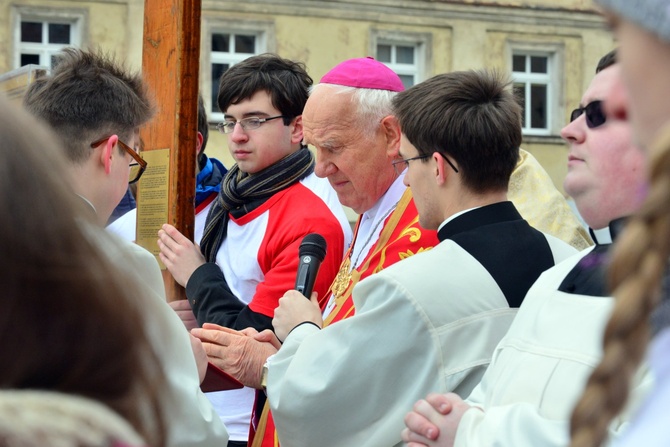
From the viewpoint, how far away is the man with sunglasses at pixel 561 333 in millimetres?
2396

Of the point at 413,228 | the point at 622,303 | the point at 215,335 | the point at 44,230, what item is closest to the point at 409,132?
the point at 413,228

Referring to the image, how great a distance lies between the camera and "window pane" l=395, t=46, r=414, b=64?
22.5 meters

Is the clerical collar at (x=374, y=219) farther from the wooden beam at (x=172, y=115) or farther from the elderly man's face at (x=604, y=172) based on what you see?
the elderly man's face at (x=604, y=172)

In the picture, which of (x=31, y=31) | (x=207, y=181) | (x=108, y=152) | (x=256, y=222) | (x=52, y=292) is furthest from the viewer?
(x=31, y=31)

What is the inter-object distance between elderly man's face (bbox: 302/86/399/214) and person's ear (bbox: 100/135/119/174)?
120 cm

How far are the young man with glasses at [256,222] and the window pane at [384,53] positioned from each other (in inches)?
694

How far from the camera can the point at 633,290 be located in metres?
0.91

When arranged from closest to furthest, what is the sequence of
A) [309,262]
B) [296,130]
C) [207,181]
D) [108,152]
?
1. [108,152]
2. [309,262]
3. [296,130]
4. [207,181]

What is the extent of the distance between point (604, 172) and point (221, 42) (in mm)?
19195

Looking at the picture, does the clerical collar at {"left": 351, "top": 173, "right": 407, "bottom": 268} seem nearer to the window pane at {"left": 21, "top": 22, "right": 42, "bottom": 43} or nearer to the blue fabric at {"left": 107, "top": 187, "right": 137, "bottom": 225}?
the blue fabric at {"left": 107, "top": 187, "right": 137, "bottom": 225}

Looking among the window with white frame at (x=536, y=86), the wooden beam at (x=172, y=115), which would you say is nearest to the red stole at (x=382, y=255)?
the wooden beam at (x=172, y=115)

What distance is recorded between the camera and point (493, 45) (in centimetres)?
2216

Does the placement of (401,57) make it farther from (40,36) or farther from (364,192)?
(364,192)

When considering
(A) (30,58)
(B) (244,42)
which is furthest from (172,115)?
(B) (244,42)
